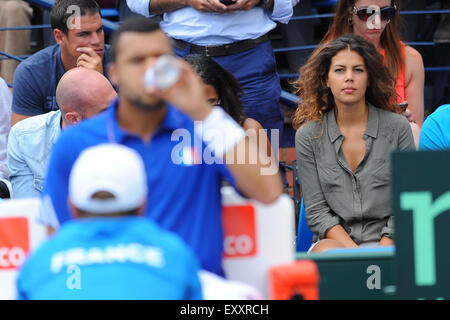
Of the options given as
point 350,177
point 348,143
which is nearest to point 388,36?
point 348,143

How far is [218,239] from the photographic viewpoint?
3195 mm

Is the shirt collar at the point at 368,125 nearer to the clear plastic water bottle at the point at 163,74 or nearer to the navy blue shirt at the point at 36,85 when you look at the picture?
the navy blue shirt at the point at 36,85

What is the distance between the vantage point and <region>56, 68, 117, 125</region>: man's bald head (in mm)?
4500

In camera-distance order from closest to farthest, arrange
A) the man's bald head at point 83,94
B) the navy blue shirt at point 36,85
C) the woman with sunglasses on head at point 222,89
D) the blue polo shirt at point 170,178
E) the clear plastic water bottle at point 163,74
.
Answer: the clear plastic water bottle at point 163,74
the blue polo shirt at point 170,178
the man's bald head at point 83,94
the woman with sunglasses on head at point 222,89
the navy blue shirt at point 36,85

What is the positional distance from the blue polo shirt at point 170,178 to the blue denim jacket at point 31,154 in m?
1.67

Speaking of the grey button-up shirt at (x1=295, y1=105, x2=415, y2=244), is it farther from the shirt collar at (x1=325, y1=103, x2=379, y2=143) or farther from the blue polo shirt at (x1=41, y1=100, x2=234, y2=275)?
the blue polo shirt at (x1=41, y1=100, x2=234, y2=275)

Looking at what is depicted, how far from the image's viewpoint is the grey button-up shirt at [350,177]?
4.61 m

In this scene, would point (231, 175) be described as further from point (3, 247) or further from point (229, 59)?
point (229, 59)

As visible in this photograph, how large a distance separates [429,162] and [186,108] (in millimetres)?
938

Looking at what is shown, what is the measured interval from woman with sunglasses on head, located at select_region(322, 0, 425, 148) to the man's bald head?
1.90m

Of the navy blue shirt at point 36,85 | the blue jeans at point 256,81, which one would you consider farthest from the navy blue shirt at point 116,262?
the navy blue shirt at point 36,85

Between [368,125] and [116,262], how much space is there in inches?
104

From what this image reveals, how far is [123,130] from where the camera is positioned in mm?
3158
